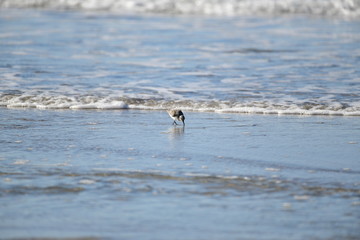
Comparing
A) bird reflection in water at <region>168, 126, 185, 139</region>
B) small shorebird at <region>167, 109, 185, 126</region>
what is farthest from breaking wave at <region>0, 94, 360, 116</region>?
bird reflection in water at <region>168, 126, 185, 139</region>

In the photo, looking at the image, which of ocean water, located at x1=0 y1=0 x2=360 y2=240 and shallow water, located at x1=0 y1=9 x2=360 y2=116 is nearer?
ocean water, located at x1=0 y1=0 x2=360 y2=240

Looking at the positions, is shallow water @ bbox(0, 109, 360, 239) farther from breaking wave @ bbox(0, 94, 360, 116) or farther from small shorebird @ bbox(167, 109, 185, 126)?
breaking wave @ bbox(0, 94, 360, 116)

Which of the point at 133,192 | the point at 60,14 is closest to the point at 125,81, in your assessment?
the point at 133,192

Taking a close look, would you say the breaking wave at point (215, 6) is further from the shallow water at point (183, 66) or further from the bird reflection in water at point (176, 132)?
the bird reflection in water at point (176, 132)

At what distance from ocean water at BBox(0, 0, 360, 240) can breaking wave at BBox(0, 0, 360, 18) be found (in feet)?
27.7

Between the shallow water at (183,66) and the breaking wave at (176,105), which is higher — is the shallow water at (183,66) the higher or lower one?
the higher one

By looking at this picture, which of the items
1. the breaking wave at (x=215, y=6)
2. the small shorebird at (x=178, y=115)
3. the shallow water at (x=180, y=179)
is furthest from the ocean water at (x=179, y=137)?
the breaking wave at (x=215, y=6)

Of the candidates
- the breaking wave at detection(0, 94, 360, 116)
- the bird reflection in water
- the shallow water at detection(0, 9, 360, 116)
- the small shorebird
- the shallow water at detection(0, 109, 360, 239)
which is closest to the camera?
the shallow water at detection(0, 109, 360, 239)

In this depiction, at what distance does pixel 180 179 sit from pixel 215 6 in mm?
23078

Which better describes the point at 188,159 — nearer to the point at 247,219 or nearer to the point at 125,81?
the point at 247,219

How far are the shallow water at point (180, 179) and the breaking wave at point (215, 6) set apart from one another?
19.1 metres

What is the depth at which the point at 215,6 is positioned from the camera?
90.9 ft

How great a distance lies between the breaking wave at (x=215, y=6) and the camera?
26406 millimetres

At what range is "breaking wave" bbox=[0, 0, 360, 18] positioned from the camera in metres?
26.4
